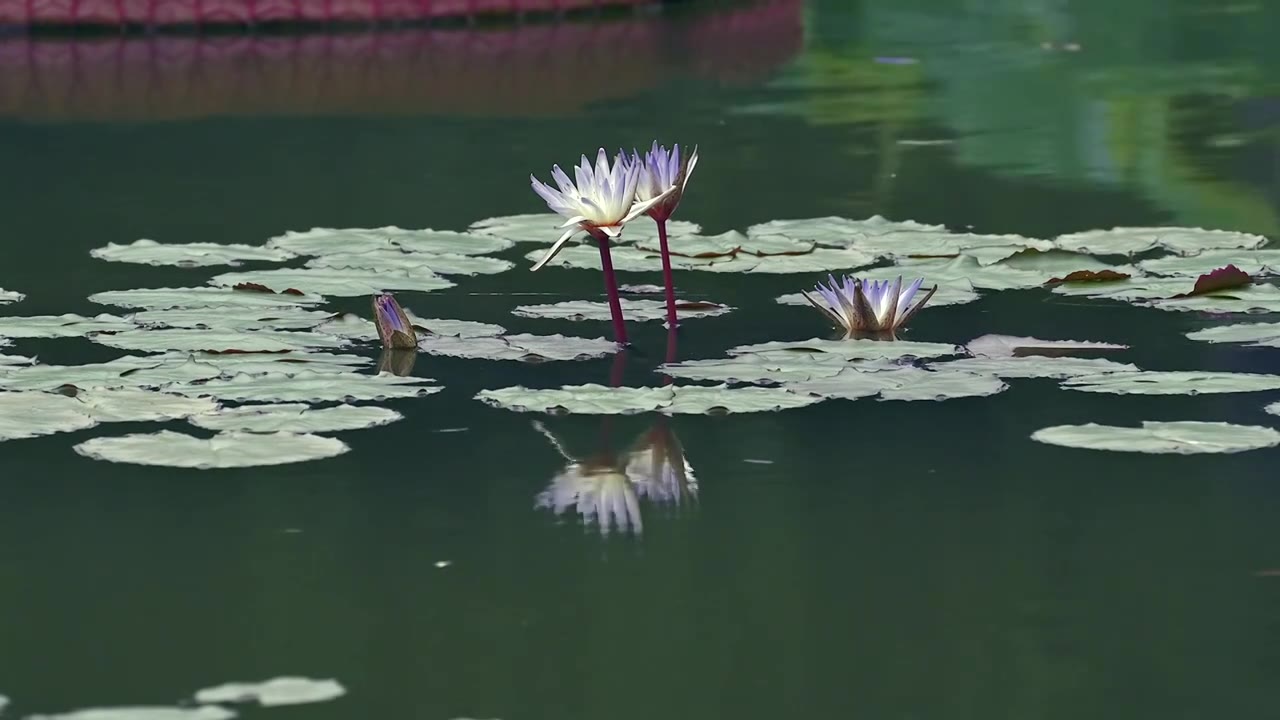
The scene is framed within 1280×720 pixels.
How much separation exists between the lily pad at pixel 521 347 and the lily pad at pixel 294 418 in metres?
0.48

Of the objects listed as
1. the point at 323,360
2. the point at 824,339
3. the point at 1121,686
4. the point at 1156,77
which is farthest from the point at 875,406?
the point at 1156,77

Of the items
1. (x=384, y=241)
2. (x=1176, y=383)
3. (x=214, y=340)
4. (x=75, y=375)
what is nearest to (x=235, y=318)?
(x=214, y=340)

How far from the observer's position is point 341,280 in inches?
175

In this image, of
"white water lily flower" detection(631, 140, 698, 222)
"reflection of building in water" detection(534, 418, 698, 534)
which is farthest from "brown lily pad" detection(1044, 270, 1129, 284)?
"reflection of building in water" detection(534, 418, 698, 534)

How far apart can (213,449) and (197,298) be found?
119 cm

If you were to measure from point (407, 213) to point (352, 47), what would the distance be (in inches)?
197

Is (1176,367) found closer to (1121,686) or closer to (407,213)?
(1121,686)

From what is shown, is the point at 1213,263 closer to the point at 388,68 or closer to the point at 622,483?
the point at 622,483

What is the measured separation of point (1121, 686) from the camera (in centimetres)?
221

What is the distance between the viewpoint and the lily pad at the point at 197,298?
421 cm

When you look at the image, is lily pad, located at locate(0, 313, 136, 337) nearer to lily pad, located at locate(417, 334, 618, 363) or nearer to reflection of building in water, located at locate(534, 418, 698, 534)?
lily pad, located at locate(417, 334, 618, 363)

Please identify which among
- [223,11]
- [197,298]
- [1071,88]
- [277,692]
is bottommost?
[277,692]

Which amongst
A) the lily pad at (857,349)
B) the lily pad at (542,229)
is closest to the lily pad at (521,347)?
the lily pad at (857,349)

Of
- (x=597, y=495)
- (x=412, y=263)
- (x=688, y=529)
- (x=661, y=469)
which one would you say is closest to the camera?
(x=688, y=529)
